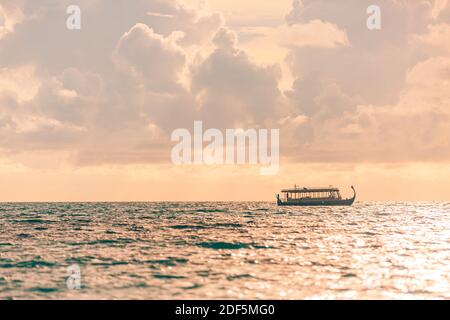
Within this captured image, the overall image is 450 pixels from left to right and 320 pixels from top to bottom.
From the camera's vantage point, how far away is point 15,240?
46531 mm

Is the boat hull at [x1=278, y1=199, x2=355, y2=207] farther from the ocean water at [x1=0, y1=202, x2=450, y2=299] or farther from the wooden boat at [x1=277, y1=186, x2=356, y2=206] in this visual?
the ocean water at [x1=0, y1=202, x2=450, y2=299]

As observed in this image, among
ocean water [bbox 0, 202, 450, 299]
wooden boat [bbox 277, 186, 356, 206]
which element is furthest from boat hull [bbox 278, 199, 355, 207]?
ocean water [bbox 0, 202, 450, 299]

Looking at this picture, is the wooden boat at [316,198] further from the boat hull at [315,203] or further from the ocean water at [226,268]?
the ocean water at [226,268]

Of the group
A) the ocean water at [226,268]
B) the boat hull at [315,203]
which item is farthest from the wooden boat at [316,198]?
the ocean water at [226,268]

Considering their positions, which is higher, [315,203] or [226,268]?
[226,268]

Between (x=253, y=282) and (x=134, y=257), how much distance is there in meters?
11.6

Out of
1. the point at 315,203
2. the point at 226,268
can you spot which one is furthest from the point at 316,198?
the point at 226,268

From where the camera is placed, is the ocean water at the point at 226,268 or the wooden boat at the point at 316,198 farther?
the wooden boat at the point at 316,198

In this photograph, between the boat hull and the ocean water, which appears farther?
the boat hull

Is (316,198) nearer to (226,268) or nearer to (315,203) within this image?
(315,203)
